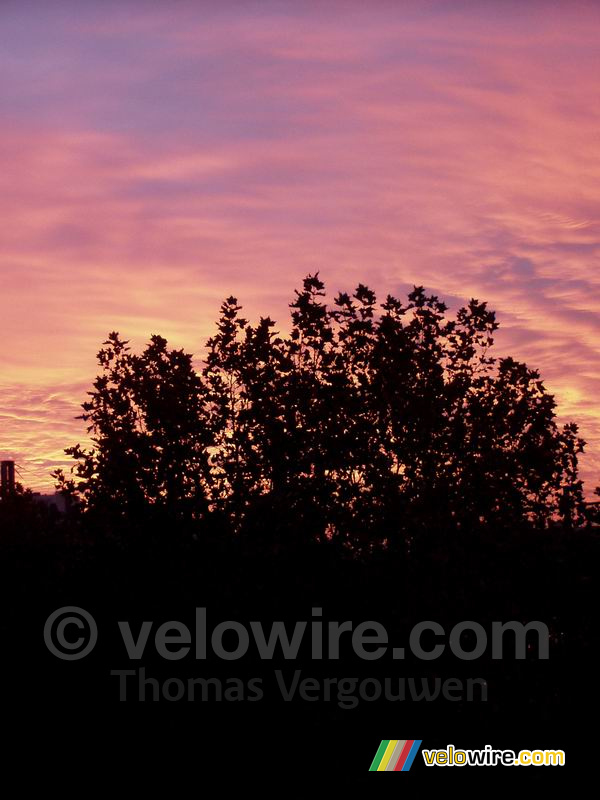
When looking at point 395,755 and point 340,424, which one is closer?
point 395,755

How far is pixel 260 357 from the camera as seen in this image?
15312 millimetres

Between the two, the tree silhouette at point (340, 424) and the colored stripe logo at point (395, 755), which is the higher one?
the tree silhouette at point (340, 424)

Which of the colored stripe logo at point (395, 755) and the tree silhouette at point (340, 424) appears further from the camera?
the tree silhouette at point (340, 424)

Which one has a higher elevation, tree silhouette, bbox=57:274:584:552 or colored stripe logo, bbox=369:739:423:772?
tree silhouette, bbox=57:274:584:552

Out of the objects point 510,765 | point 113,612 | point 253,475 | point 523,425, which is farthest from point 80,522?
point 523,425

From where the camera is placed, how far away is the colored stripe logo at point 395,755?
774 centimetres

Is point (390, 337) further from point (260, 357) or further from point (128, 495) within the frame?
point (128, 495)

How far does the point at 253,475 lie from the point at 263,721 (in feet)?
22.3

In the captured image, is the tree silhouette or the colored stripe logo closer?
the colored stripe logo

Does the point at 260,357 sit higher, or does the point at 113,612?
the point at 260,357

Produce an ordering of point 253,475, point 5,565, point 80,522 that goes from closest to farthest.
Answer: point 5,565, point 80,522, point 253,475

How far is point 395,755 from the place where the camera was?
785cm

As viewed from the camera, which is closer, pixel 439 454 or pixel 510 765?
pixel 510 765

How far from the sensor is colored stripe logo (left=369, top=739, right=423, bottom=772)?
7.74 m
